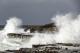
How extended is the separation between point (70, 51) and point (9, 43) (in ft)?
61.1

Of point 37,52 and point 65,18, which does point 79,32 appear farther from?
point 37,52

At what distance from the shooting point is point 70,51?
138 feet

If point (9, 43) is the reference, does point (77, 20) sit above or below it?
above

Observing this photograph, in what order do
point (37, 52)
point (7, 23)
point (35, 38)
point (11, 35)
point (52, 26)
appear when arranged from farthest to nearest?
point (7, 23)
point (52, 26)
point (11, 35)
point (35, 38)
point (37, 52)

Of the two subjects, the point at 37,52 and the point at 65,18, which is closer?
the point at 37,52

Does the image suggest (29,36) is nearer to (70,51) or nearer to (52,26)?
(52,26)

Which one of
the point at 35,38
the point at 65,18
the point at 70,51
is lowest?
the point at 70,51

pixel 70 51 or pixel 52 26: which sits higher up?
pixel 52 26

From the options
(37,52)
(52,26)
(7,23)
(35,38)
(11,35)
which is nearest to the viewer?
(37,52)

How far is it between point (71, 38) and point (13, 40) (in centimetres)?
1115

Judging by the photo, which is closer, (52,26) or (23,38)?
(23,38)

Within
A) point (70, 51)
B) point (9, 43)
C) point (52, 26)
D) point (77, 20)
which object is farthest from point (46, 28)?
point (70, 51)

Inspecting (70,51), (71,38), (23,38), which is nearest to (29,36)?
(23,38)

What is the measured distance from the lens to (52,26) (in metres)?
69.2
